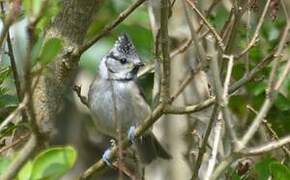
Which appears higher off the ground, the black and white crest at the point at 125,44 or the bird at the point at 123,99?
the black and white crest at the point at 125,44

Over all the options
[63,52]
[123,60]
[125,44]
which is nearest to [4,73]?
[63,52]

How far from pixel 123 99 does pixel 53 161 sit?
2232 mm

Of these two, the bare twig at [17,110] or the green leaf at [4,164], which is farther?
the green leaf at [4,164]

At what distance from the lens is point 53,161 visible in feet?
5.83

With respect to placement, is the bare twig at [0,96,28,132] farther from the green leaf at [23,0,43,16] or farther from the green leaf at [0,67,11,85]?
the green leaf at [0,67,11,85]

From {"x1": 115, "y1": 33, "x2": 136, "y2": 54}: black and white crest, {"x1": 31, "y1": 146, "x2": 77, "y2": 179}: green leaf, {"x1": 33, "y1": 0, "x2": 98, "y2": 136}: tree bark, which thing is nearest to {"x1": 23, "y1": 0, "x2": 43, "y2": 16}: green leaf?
{"x1": 31, "y1": 146, "x2": 77, "y2": 179}: green leaf

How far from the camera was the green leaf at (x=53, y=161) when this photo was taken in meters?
1.77

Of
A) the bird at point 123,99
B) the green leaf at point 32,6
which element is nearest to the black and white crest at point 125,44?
the bird at point 123,99

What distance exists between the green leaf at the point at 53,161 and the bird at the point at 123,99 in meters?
1.96

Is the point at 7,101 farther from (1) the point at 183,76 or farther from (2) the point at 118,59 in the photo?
(1) the point at 183,76

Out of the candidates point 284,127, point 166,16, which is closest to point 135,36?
point 284,127

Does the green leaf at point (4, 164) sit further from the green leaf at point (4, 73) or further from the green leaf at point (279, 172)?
the green leaf at point (279, 172)

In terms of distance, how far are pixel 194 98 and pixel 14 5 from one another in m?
2.55

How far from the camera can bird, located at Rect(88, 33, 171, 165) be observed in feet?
12.8
